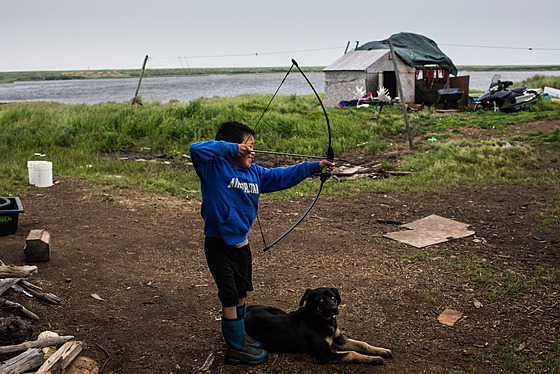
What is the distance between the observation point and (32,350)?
12.0ft

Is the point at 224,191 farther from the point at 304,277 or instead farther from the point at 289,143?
the point at 289,143

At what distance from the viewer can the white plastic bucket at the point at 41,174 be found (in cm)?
1020

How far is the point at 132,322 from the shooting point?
4637mm

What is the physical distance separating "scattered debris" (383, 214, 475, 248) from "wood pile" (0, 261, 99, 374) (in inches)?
176

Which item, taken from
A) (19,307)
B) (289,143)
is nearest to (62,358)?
(19,307)

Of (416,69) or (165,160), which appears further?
(416,69)

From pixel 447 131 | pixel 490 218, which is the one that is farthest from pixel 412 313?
pixel 447 131

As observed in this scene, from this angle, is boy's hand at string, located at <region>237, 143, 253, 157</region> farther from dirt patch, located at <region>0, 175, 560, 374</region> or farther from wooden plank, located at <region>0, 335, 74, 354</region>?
wooden plank, located at <region>0, 335, 74, 354</region>

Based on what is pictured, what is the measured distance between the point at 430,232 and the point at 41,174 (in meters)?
6.98

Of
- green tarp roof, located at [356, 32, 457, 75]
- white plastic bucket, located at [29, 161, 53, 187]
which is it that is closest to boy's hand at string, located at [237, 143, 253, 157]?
white plastic bucket, located at [29, 161, 53, 187]

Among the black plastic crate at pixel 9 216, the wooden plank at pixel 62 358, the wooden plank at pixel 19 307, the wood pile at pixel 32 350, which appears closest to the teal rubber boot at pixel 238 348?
the wood pile at pixel 32 350

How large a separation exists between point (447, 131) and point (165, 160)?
7.91m

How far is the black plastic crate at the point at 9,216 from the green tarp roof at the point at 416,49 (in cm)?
1801

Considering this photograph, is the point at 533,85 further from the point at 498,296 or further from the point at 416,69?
the point at 498,296
